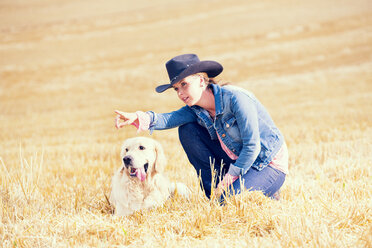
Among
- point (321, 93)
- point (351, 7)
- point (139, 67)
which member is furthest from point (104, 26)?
point (321, 93)

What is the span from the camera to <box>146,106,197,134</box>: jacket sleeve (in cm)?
360

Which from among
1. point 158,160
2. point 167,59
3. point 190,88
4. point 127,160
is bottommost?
point 158,160

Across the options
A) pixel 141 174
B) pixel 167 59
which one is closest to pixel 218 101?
pixel 141 174

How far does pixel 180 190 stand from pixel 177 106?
9138 millimetres

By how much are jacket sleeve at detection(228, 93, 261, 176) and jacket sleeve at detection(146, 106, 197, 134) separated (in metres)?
0.62

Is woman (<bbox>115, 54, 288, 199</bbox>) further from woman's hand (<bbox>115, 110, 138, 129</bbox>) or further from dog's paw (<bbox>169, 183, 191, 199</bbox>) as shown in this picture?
dog's paw (<bbox>169, 183, 191, 199</bbox>)

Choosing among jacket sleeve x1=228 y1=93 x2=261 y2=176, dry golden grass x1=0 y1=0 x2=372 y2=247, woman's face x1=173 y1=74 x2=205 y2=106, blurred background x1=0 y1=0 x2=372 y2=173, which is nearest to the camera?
dry golden grass x1=0 y1=0 x2=372 y2=247

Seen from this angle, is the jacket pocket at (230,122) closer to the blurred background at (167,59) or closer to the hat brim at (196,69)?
the hat brim at (196,69)

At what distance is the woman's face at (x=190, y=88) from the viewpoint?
3.36 m

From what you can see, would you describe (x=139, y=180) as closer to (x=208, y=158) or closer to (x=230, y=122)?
(x=208, y=158)

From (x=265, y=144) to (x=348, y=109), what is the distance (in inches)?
274

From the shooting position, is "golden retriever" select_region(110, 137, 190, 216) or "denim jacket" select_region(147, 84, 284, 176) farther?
"golden retriever" select_region(110, 137, 190, 216)

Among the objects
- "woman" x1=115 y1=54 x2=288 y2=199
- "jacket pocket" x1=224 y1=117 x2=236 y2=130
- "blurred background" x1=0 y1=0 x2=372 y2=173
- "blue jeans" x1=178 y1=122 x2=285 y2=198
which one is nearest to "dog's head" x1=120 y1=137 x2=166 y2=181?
"woman" x1=115 y1=54 x2=288 y2=199

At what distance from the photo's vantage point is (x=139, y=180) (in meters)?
3.58
